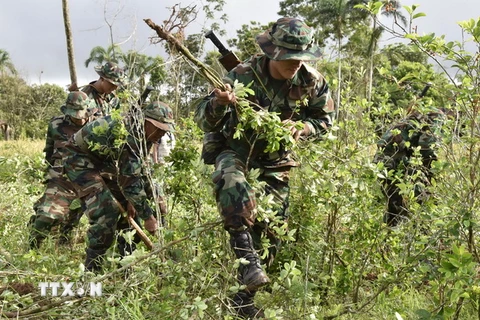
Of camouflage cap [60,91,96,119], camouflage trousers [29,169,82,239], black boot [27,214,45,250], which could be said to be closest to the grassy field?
black boot [27,214,45,250]

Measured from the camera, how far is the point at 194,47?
557cm

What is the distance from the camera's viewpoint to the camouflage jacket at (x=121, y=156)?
399cm

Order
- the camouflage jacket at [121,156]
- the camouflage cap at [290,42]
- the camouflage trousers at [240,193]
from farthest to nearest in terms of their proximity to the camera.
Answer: the camouflage jacket at [121,156], the camouflage cap at [290,42], the camouflage trousers at [240,193]

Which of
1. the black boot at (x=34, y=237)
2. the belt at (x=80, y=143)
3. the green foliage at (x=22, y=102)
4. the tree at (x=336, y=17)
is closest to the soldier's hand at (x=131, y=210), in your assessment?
the belt at (x=80, y=143)

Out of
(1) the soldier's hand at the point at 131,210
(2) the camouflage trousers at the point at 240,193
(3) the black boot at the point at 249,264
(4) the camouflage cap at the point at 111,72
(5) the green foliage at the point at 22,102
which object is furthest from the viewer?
(5) the green foliage at the point at 22,102

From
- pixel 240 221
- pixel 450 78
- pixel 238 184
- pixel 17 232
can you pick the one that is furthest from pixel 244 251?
pixel 17 232

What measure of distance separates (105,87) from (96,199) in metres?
1.77

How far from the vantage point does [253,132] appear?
126 inches

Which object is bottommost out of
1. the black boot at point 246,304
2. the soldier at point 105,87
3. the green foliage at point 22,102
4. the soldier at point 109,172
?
the black boot at point 246,304

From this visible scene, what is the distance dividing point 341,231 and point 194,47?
265 cm

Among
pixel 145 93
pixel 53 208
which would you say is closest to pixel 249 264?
pixel 145 93

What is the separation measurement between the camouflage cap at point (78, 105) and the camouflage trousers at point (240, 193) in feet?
7.85

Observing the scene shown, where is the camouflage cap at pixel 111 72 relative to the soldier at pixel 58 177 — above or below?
above

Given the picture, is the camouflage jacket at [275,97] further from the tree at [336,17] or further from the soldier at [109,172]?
the tree at [336,17]
